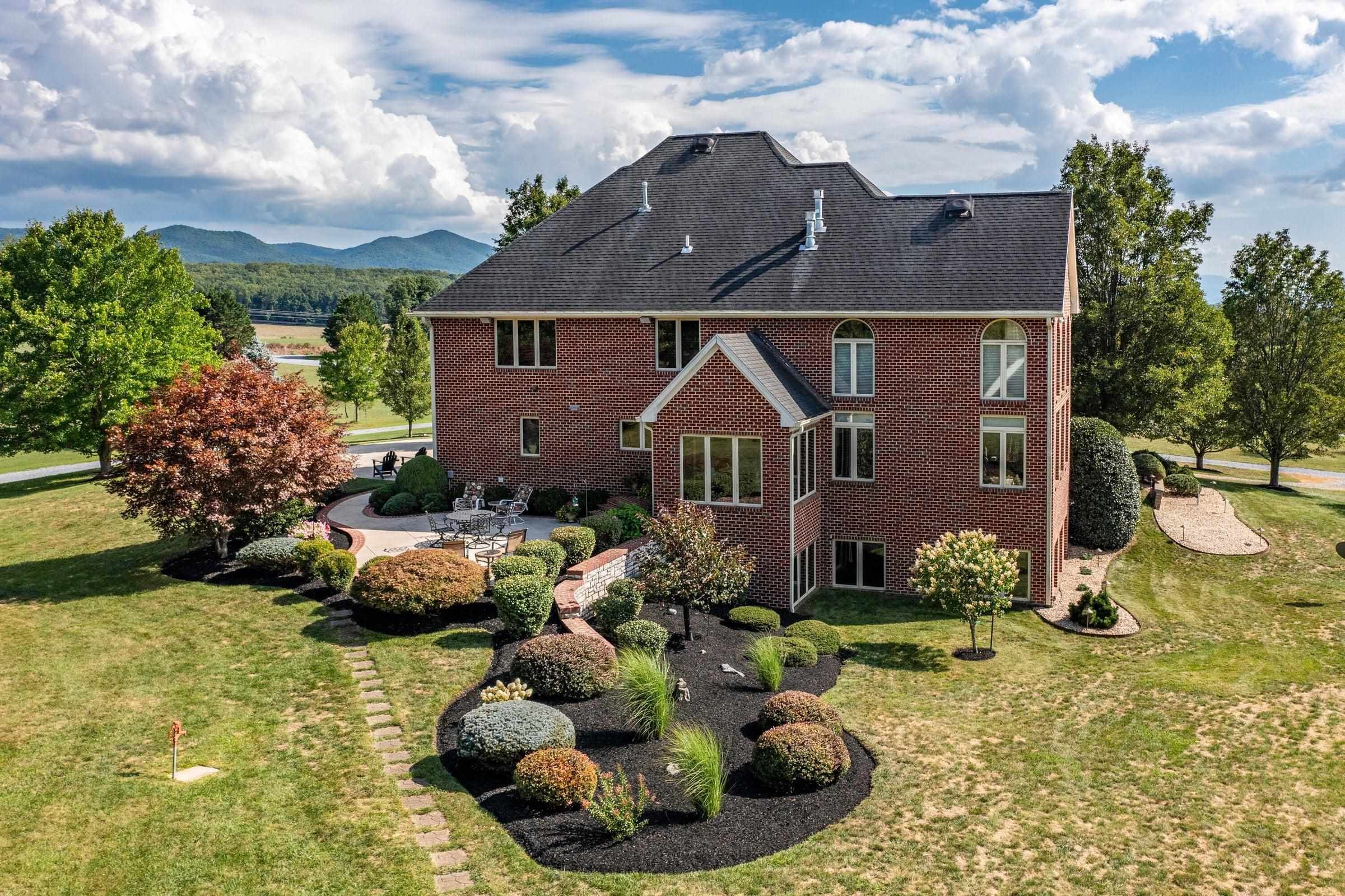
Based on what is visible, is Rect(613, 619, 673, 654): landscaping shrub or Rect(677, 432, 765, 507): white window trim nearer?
Rect(613, 619, 673, 654): landscaping shrub

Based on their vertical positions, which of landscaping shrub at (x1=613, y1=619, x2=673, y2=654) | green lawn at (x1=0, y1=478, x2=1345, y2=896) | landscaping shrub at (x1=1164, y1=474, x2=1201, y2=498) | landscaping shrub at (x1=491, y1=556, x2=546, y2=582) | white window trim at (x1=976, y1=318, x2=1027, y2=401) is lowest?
green lawn at (x1=0, y1=478, x2=1345, y2=896)

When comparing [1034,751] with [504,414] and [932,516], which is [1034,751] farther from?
[504,414]

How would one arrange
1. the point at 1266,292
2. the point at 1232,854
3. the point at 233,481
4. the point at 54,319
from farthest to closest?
the point at 1266,292 < the point at 54,319 < the point at 233,481 < the point at 1232,854

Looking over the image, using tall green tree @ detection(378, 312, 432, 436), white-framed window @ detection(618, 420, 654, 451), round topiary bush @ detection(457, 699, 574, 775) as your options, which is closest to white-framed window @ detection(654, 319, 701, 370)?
white-framed window @ detection(618, 420, 654, 451)

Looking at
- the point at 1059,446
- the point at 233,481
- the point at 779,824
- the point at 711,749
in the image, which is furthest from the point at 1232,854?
the point at 233,481

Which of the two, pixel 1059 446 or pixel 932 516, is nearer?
pixel 932 516

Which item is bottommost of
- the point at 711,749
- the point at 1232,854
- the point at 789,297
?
the point at 1232,854

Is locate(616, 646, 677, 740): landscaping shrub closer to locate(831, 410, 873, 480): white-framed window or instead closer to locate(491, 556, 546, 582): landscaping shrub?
locate(491, 556, 546, 582): landscaping shrub
